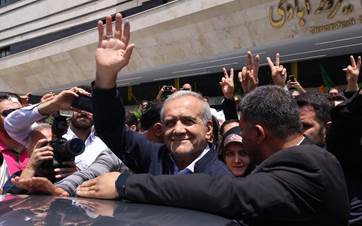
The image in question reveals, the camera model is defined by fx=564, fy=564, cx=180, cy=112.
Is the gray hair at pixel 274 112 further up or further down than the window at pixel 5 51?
further down

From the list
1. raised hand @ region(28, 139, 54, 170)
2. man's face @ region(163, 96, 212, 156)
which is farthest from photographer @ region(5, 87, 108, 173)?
man's face @ region(163, 96, 212, 156)

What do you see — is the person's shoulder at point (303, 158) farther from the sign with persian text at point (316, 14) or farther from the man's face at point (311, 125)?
the sign with persian text at point (316, 14)

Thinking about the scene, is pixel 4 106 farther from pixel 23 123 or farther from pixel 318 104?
pixel 318 104

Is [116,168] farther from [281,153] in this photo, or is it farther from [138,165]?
[281,153]

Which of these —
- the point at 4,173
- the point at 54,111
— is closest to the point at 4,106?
the point at 4,173

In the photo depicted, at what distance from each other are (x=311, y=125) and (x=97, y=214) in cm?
188

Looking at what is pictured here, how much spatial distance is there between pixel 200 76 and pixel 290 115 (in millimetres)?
10595

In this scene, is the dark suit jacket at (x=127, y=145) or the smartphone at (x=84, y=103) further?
the smartphone at (x=84, y=103)

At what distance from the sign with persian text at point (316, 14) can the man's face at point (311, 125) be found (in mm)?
10922

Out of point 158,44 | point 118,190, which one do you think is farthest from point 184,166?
point 158,44

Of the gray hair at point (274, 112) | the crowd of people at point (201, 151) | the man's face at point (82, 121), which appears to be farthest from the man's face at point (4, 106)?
the gray hair at point (274, 112)

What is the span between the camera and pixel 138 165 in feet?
9.67

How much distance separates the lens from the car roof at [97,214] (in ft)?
5.80

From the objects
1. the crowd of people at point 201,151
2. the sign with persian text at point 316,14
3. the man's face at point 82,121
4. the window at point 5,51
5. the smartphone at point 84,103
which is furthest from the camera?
the window at point 5,51
